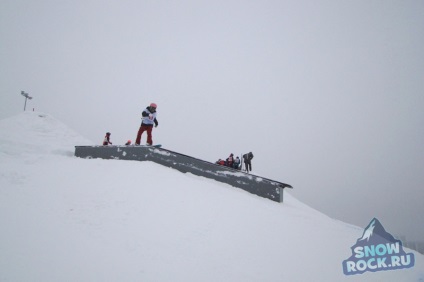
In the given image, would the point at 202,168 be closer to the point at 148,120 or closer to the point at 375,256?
the point at 148,120

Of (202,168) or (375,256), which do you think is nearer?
(375,256)

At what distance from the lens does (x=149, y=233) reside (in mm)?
4570

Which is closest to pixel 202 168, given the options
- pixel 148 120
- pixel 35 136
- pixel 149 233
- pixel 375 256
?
pixel 148 120

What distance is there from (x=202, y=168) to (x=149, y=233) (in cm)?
453

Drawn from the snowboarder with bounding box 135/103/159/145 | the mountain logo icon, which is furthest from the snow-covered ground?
the snowboarder with bounding box 135/103/159/145

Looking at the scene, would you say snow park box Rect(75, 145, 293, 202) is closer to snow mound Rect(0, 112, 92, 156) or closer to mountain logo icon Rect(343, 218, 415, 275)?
mountain logo icon Rect(343, 218, 415, 275)

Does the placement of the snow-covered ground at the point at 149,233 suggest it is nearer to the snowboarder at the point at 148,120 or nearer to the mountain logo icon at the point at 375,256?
the mountain logo icon at the point at 375,256

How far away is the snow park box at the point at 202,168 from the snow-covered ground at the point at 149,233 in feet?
3.18

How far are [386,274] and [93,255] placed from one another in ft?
19.0

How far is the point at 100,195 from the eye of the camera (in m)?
5.87

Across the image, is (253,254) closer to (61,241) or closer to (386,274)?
(386,274)

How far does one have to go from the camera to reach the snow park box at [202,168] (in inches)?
335

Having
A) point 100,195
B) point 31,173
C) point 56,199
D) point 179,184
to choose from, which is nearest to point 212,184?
point 179,184

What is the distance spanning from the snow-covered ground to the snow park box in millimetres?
969
